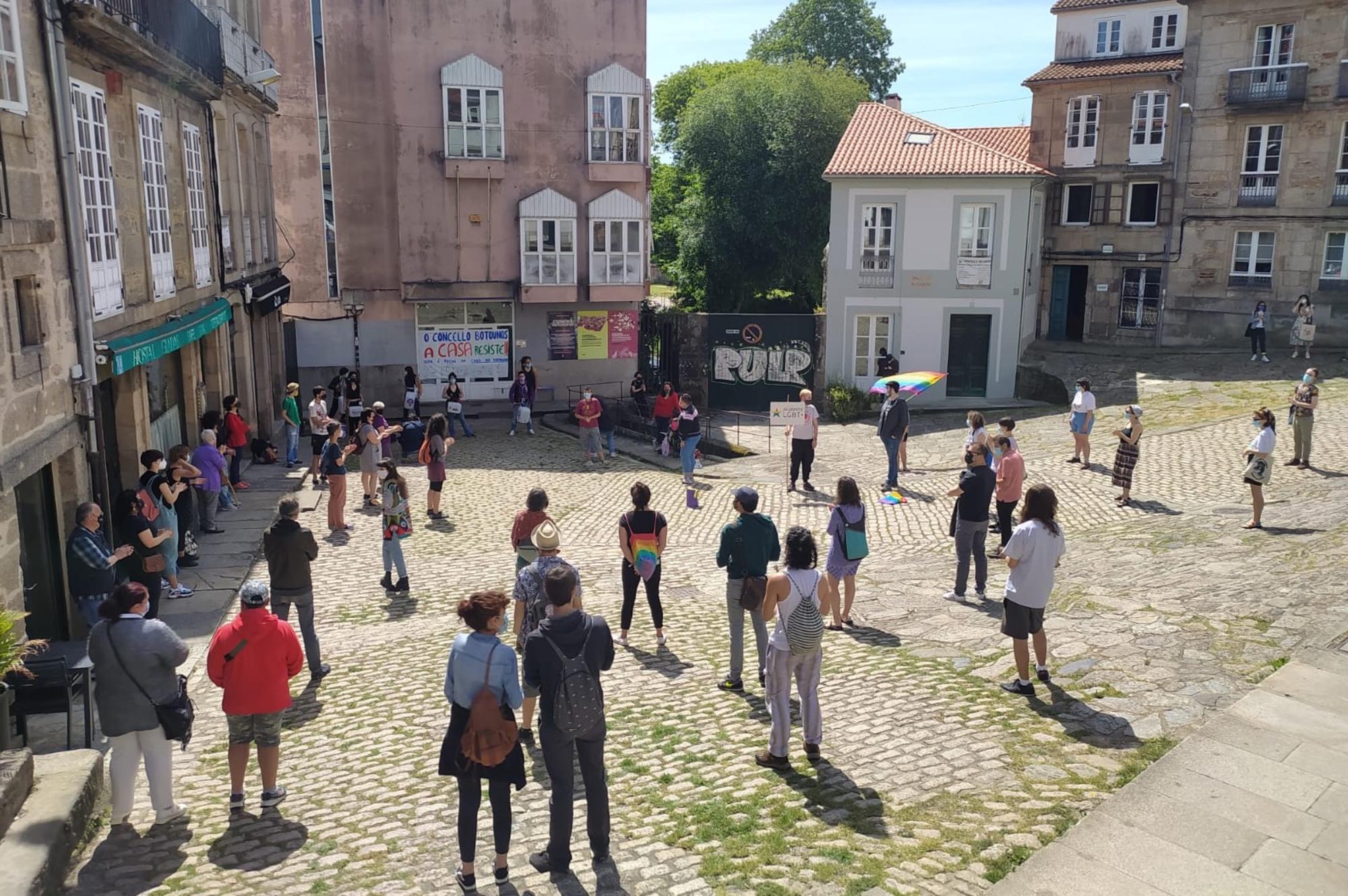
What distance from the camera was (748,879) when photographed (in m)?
6.16

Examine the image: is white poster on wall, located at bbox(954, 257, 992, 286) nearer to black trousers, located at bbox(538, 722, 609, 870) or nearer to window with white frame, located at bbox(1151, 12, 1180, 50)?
window with white frame, located at bbox(1151, 12, 1180, 50)

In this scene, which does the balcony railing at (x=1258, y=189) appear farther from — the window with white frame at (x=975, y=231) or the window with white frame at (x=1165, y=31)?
the window with white frame at (x=975, y=231)

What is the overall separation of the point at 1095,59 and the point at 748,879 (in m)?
32.2

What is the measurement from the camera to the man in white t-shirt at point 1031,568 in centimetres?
856

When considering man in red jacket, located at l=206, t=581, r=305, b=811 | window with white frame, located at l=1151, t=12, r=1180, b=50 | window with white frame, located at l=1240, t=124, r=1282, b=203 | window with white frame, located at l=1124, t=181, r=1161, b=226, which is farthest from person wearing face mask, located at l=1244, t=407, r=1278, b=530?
window with white frame, located at l=1151, t=12, r=1180, b=50

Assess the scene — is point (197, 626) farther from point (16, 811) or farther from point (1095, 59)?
point (1095, 59)

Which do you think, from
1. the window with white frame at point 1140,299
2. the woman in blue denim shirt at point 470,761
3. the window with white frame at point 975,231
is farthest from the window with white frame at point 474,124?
the woman in blue denim shirt at point 470,761

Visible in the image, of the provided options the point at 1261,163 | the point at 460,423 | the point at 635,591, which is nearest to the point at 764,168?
the point at 1261,163

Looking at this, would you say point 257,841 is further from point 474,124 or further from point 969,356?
point 969,356

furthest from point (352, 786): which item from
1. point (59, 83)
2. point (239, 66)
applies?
point (239, 66)

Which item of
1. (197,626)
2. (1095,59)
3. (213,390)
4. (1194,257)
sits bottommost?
(197,626)

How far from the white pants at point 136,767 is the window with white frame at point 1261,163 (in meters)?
30.6

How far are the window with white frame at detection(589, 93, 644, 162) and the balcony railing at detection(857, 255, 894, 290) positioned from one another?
265 inches

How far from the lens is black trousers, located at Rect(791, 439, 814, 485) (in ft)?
61.2
